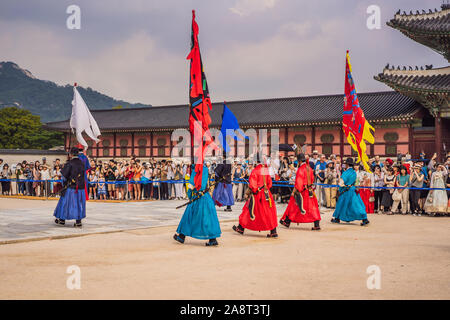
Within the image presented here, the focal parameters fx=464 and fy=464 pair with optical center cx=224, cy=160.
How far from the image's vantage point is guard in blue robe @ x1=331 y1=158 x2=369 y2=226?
11.0 meters

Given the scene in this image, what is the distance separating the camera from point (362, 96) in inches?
1115

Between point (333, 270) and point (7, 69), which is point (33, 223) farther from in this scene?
point (7, 69)

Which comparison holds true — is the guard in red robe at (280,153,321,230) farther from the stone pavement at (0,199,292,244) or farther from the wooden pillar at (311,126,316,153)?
the wooden pillar at (311,126,316,153)

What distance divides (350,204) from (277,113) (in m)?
18.8

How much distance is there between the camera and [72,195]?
9734 mm

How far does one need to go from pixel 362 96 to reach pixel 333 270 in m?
24.3

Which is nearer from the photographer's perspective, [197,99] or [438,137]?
[197,99]

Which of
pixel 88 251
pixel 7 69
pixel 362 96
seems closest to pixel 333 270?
pixel 88 251

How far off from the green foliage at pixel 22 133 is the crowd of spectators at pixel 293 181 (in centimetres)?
2539

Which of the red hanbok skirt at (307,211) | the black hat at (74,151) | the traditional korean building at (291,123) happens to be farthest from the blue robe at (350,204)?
the traditional korean building at (291,123)

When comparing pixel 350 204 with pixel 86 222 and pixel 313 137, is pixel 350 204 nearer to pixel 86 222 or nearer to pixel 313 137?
pixel 86 222

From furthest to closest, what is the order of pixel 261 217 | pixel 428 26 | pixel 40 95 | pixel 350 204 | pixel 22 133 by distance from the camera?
pixel 40 95 < pixel 22 133 < pixel 428 26 < pixel 350 204 < pixel 261 217

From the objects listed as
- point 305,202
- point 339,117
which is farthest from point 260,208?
point 339,117

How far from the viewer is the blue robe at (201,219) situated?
7520 mm
